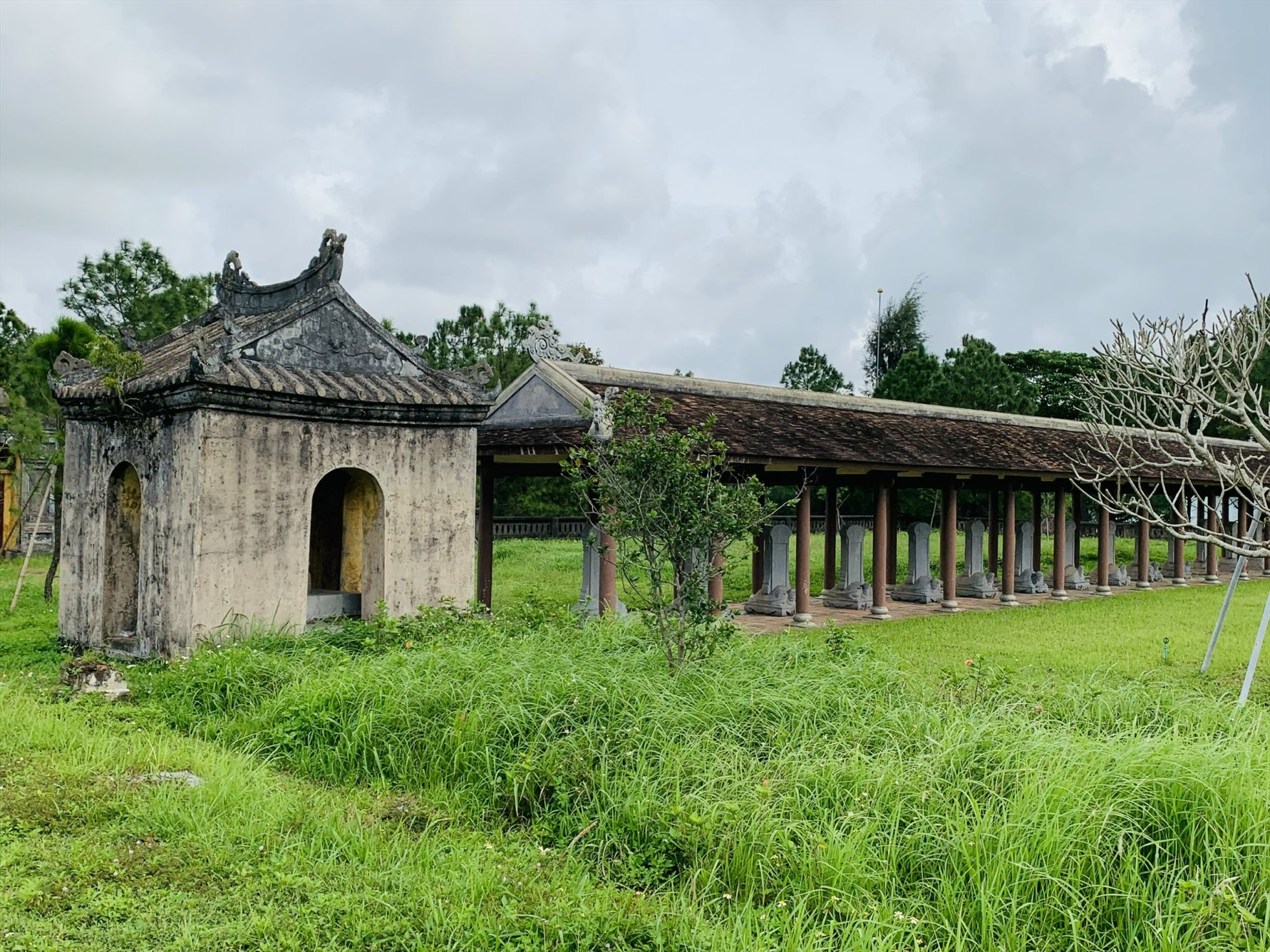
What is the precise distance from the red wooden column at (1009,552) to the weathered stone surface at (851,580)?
256cm

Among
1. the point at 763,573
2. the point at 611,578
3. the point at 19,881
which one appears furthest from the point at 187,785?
the point at 763,573

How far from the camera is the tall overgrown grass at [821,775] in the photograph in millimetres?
4418

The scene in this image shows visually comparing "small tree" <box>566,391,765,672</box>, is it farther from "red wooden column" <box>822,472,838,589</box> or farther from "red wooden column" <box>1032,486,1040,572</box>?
"red wooden column" <box>1032,486,1040,572</box>

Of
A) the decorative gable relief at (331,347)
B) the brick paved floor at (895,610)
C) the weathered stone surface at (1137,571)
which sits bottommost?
the brick paved floor at (895,610)

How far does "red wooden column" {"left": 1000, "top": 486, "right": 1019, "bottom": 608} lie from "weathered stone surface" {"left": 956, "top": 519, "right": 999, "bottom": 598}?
109 cm

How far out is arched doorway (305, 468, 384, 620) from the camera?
35.7 ft

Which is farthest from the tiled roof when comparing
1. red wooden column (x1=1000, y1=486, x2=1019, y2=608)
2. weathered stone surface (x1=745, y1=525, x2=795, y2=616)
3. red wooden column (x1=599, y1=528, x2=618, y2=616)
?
red wooden column (x1=1000, y1=486, x2=1019, y2=608)

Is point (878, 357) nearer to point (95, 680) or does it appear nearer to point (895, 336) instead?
point (895, 336)

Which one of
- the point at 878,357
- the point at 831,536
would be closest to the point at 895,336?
the point at 878,357

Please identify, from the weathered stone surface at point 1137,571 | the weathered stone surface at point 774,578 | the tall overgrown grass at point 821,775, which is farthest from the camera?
the weathered stone surface at point 1137,571

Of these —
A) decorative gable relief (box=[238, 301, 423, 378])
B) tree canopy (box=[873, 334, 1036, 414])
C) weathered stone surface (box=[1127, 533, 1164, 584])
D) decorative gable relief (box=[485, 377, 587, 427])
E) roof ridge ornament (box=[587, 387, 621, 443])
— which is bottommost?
weathered stone surface (box=[1127, 533, 1164, 584])

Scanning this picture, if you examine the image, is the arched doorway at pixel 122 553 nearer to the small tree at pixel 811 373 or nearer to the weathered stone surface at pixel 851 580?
the weathered stone surface at pixel 851 580

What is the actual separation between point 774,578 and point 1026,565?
24.9 ft

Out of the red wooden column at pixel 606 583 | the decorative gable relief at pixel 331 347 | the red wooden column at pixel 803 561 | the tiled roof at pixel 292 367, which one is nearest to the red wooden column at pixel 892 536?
the red wooden column at pixel 803 561
